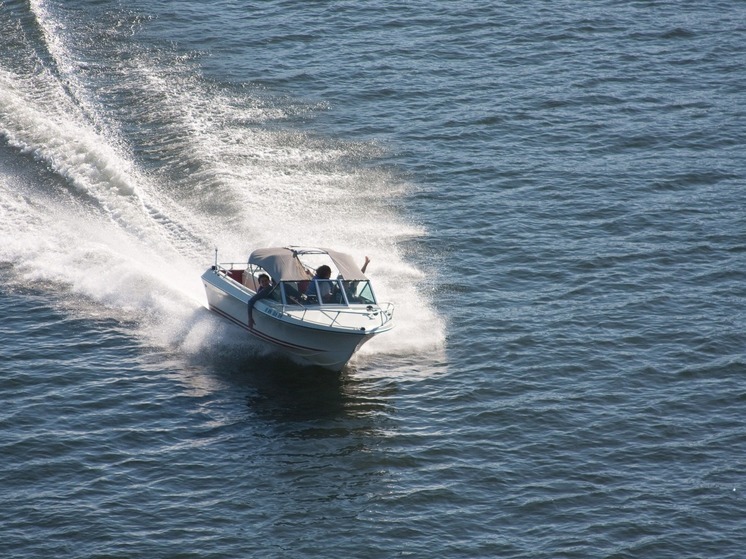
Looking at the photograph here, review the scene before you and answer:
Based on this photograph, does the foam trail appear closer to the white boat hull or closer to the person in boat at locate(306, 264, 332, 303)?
the white boat hull

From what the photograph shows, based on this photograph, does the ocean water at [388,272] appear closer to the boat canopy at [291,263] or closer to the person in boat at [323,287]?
the person in boat at [323,287]

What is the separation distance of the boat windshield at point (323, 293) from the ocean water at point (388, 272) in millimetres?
2335

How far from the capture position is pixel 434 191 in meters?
49.8

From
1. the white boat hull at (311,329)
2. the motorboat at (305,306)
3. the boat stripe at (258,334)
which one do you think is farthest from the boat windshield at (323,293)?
the boat stripe at (258,334)

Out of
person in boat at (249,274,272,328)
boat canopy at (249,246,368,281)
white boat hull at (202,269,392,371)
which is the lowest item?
white boat hull at (202,269,392,371)

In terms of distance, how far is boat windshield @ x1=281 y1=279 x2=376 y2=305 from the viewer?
3772 centimetres

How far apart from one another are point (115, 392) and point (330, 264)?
957 cm

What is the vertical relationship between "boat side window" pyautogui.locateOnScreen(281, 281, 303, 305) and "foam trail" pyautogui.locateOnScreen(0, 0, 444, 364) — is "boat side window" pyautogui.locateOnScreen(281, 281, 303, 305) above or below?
below

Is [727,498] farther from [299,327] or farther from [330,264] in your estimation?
[330,264]

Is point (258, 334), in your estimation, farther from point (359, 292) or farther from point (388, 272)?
point (388, 272)

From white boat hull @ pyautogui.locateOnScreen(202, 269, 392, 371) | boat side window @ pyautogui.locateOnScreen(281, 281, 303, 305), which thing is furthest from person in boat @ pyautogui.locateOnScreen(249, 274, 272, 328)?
boat side window @ pyautogui.locateOnScreen(281, 281, 303, 305)

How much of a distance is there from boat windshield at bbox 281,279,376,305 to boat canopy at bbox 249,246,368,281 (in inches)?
10.5

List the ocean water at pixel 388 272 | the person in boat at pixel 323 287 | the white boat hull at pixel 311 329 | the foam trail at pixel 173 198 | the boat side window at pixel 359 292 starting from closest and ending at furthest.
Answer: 1. the ocean water at pixel 388 272
2. the white boat hull at pixel 311 329
3. the person in boat at pixel 323 287
4. the boat side window at pixel 359 292
5. the foam trail at pixel 173 198

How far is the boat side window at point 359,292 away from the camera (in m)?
38.0
